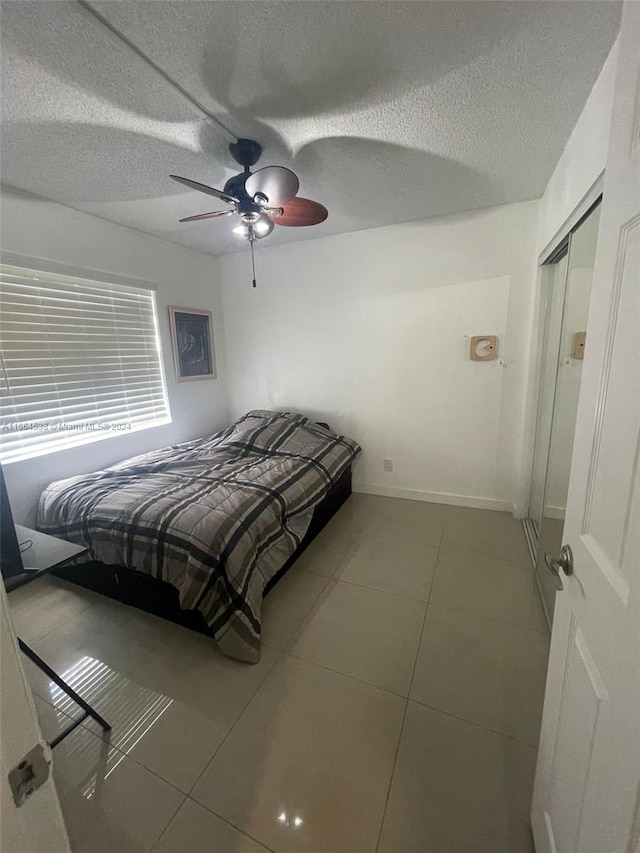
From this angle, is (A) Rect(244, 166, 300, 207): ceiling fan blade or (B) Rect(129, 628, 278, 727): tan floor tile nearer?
(B) Rect(129, 628, 278, 727): tan floor tile

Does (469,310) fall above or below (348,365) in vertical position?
above

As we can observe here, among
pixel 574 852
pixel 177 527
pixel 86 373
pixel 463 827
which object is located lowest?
pixel 463 827

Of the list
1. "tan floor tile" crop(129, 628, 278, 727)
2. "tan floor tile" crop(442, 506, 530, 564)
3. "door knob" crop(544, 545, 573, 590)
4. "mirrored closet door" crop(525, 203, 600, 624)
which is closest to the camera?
"door knob" crop(544, 545, 573, 590)

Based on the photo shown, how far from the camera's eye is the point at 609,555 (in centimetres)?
65

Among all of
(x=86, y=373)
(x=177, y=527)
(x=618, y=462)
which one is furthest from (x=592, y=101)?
(x=86, y=373)

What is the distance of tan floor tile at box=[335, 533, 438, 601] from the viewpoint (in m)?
2.04

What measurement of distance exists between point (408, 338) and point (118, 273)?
2462 mm

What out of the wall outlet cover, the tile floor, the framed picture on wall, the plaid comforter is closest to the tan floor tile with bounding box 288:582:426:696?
the tile floor

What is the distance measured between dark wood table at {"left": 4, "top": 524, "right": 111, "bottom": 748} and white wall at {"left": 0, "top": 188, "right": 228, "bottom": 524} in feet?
3.40

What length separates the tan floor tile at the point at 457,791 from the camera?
→ 100 centimetres

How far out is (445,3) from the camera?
1.07 m

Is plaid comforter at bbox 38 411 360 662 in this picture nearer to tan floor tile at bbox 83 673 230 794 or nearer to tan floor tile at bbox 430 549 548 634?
tan floor tile at bbox 83 673 230 794

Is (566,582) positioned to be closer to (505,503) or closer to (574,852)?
(574,852)

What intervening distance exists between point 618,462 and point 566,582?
0.41m
